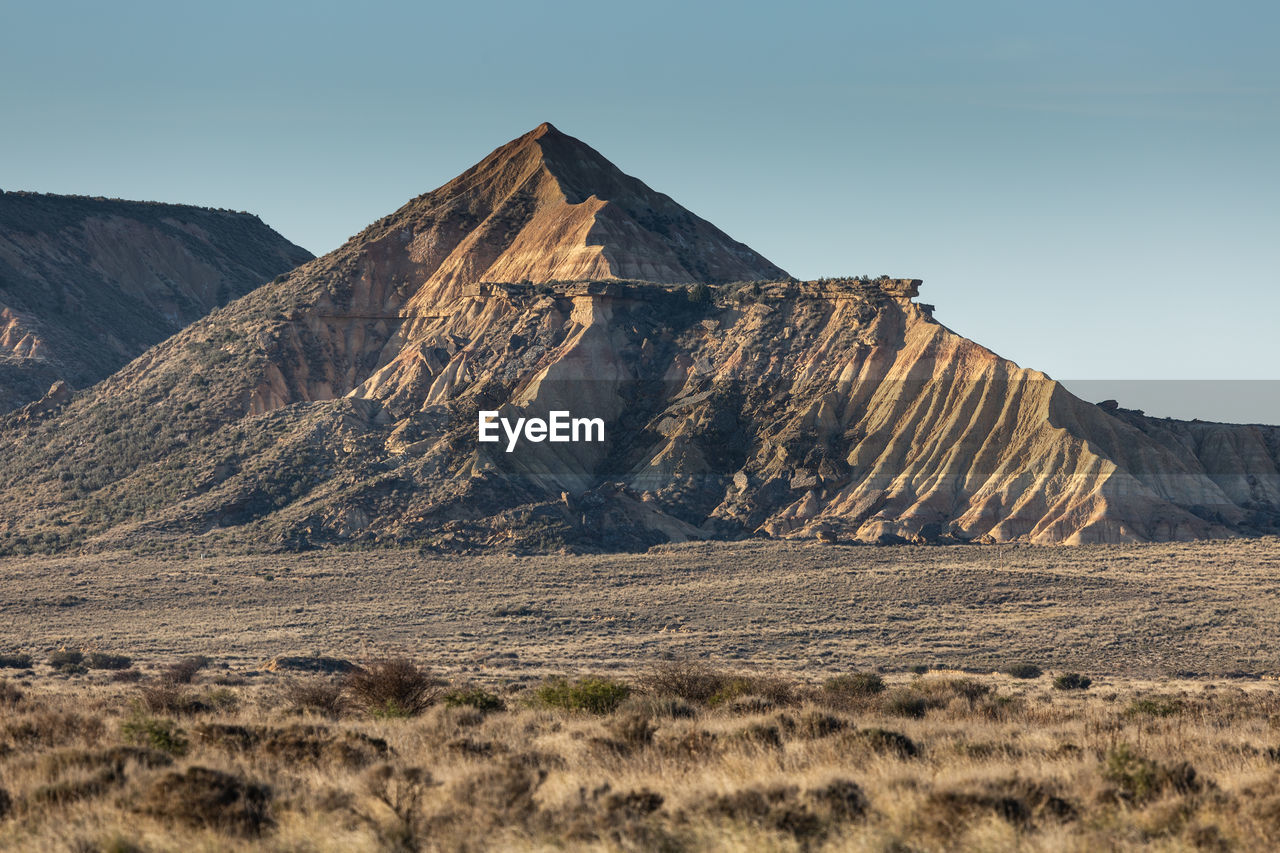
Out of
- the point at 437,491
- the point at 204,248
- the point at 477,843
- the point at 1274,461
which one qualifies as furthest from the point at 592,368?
the point at 204,248

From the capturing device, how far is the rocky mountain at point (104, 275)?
5359 inches

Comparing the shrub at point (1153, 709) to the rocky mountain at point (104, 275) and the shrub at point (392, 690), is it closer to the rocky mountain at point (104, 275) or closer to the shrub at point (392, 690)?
the shrub at point (392, 690)

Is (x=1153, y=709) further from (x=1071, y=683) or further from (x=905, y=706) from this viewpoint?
(x=1071, y=683)

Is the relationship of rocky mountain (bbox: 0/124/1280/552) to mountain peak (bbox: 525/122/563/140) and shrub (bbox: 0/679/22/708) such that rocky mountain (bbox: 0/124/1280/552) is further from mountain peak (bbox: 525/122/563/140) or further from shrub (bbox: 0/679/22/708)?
shrub (bbox: 0/679/22/708)

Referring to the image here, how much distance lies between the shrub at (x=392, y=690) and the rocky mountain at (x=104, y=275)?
105 metres

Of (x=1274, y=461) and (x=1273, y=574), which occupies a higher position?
(x=1274, y=461)

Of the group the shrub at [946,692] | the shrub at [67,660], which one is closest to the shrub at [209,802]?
the shrub at [946,692]

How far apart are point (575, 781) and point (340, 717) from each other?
11916 millimetres

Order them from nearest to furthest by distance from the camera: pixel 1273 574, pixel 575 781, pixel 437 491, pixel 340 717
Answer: pixel 575 781
pixel 340 717
pixel 1273 574
pixel 437 491

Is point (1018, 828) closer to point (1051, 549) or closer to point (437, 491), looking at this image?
point (1051, 549)

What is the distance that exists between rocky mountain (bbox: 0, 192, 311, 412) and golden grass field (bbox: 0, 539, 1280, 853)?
73.2 m

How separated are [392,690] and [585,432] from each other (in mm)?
66404

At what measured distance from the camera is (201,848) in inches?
523

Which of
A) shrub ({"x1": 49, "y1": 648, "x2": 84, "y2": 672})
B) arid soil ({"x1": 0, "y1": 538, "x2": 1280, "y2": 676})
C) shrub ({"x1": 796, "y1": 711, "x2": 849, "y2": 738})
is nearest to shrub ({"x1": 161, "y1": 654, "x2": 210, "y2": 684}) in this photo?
arid soil ({"x1": 0, "y1": 538, "x2": 1280, "y2": 676})
